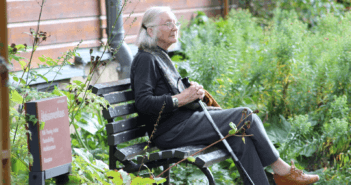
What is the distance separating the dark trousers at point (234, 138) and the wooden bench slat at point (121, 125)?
18 centimetres

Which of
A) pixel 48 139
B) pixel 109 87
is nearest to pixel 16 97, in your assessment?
pixel 48 139

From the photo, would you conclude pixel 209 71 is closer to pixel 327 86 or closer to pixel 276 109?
pixel 276 109

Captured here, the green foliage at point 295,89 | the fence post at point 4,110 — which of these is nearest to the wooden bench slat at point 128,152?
the green foliage at point 295,89

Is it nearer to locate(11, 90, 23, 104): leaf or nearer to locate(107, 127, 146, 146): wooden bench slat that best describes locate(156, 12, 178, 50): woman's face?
locate(107, 127, 146, 146): wooden bench slat

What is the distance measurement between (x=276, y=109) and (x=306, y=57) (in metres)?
0.63

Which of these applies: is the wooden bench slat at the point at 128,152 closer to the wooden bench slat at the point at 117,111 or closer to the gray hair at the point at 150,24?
the wooden bench slat at the point at 117,111

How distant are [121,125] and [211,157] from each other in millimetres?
642

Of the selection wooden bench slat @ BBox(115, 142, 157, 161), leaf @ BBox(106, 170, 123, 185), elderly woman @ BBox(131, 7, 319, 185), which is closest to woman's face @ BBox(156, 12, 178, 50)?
elderly woman @ BBox(131, 7, 319, 185)

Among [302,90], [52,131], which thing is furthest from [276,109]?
[52,131]

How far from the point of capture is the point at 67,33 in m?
4.14

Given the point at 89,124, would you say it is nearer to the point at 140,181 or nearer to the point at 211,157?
the point at 211,157

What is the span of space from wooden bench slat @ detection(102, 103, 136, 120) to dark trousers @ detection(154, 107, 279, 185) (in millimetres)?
273

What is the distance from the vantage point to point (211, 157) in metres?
2.39

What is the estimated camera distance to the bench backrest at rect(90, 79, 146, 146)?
2596 mm
